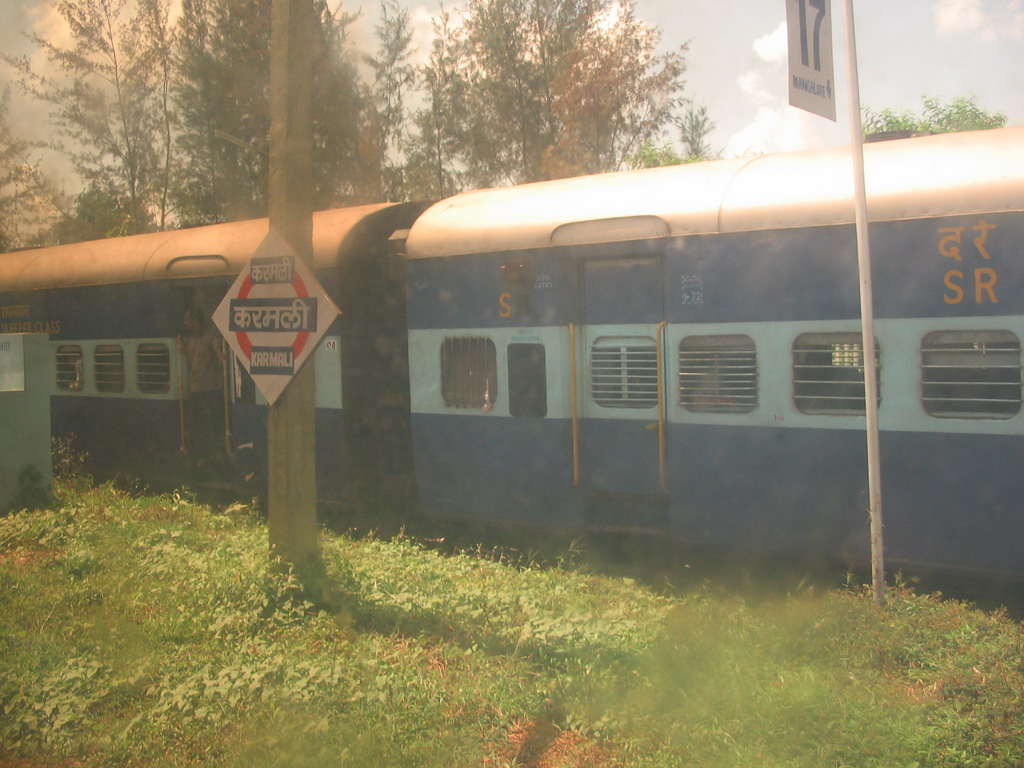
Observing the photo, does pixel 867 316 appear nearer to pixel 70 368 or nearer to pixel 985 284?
pixel 985 284

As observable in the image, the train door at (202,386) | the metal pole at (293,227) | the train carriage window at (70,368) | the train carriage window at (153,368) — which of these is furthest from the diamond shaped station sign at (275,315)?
the train carriage window at (70,368)

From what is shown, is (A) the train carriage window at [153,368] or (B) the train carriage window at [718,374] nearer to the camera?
(B) the train carriage window at [718,374]

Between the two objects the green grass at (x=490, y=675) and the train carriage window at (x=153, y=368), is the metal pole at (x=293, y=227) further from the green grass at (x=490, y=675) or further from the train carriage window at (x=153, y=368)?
the train carriage window at (x=153, y=368)

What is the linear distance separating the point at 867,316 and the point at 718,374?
1.38m

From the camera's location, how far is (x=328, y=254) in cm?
915

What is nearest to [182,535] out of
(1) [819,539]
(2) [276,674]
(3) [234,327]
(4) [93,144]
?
(3) [234,327]

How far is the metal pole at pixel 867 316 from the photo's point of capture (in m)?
5.55

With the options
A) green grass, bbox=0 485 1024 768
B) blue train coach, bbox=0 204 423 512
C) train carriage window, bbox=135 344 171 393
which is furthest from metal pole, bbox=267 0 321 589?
train carriage window, bbox=135 344 171 393

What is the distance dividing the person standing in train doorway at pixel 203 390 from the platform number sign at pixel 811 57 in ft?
22.5

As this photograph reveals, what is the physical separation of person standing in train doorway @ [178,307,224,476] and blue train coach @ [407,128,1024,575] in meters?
3.18

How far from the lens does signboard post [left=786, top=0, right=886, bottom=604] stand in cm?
555

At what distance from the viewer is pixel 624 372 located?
7.26m

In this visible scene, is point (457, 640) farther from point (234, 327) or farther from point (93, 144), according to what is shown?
point (93, 144)

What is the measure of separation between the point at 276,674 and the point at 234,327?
8.03ft
